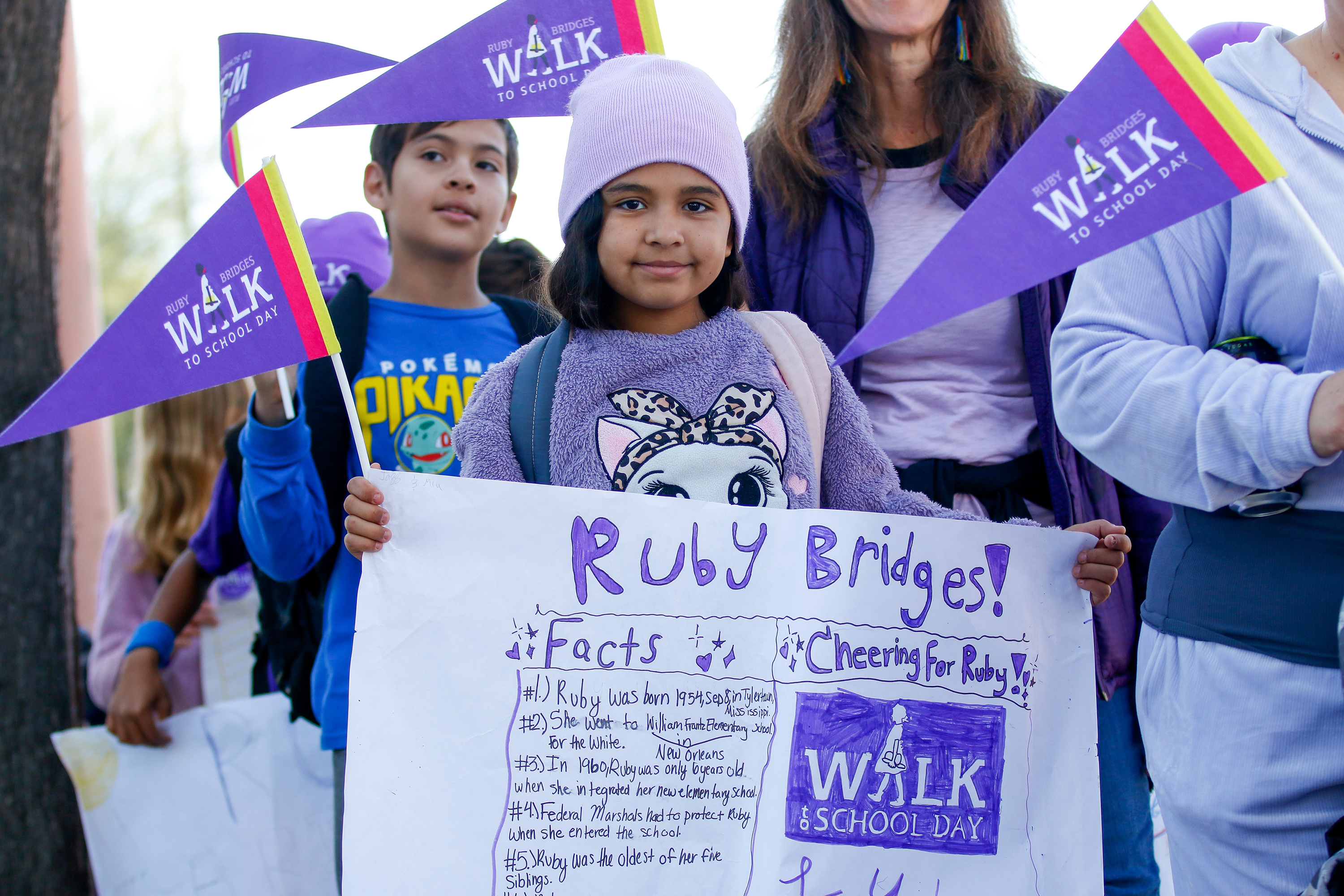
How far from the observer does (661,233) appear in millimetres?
1803

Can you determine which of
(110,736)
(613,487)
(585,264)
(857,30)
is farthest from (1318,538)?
(110,736)

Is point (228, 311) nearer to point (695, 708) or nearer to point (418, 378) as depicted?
point (418, 378)

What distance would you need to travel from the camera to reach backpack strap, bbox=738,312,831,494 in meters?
1.87

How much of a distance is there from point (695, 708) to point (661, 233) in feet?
2.53

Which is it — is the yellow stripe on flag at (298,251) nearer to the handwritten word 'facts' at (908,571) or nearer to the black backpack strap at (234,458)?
the handwritten word 'facts' at (908,571)

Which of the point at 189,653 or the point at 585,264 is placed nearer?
the point at 585,264

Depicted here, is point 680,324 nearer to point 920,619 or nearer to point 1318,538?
point 920,619

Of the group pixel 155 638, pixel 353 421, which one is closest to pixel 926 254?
pixel 353 421

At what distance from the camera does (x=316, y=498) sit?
2.27 meters

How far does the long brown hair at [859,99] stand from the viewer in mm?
2109

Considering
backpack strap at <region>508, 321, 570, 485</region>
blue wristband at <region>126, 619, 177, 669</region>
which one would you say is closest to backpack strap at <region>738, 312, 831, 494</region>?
backpack strap at <region>508, 321, 570, 485</region>

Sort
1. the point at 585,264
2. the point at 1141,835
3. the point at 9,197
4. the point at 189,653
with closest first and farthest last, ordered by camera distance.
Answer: the point at 585,264
the point at 1141,835
the point at 9,197
the point at 189,653

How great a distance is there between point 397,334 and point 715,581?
1.16 metres

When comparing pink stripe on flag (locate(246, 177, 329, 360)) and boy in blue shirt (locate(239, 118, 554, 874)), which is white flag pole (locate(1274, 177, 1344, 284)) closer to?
pink stripe on flag (locate(246, 177, 329, 360))
